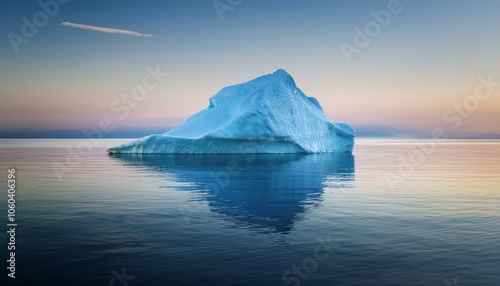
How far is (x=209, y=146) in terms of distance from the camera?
51.1 metres

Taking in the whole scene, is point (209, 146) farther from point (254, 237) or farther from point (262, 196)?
point (254, 237)

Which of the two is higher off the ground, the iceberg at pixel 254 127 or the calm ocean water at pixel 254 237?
the iceberg at pixel 254 127

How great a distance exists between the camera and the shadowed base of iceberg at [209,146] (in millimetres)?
50125

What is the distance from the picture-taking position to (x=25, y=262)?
7953mm

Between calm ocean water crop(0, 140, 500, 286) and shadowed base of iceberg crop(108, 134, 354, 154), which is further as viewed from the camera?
shadowed base of iceberg crop(108, 134, 354, 154)

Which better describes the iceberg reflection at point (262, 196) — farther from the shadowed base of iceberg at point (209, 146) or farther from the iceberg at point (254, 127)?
the shadowed base of iceberg at point (209, 146)

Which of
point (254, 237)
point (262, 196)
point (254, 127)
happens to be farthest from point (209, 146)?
point (254, 237)

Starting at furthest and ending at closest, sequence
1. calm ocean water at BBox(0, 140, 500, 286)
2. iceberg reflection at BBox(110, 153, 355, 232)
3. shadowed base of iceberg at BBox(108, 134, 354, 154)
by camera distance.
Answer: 1. shadowed base of iceberg at BBox(108, 134, 354, 154)
2. iceberg reflection at BBox(110, 153, 355, 232)
3. calm ocean water at BBox(0, 140, 500, 286)

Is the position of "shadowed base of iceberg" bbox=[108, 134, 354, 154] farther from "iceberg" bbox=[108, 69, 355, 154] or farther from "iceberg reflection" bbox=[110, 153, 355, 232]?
"iceberg reflection" bbox=[110, 153, 355, 232]

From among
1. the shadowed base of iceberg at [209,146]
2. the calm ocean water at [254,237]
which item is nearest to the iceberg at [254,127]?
the shadowed base of iceberg at [209,146]

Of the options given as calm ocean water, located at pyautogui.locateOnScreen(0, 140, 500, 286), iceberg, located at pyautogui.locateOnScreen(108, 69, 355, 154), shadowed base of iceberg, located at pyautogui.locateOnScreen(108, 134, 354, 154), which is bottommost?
calm ocean water, located at pyautogui.locateOnScreen(0, 140, 500, 286)

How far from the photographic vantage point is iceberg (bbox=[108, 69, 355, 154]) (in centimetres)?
4844

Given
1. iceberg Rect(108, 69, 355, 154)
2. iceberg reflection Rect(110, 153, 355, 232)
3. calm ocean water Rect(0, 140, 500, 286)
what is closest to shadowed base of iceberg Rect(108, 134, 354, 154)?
iceberg Rect(108, 69, 355, 154)

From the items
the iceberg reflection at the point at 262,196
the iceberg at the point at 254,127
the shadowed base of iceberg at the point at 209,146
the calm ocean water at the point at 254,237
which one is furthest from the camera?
the shadowed base of iceberg at the point at 209,146
